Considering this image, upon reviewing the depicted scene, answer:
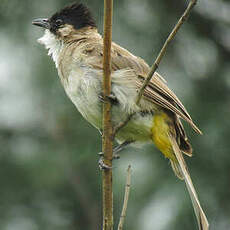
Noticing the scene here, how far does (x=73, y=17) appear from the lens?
5.01 meters

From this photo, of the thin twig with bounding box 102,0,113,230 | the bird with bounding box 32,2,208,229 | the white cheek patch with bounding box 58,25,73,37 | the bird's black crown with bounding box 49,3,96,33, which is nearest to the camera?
the thin twig with bounding box 102,0,113,230

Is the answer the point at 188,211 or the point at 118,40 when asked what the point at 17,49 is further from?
the point at 188,211

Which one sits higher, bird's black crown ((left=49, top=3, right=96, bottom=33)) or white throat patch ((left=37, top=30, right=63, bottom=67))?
bird's black crown ((left=49, top=3, right=96, bottom=33))

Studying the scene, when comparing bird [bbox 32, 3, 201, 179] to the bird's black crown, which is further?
the bird's black crown

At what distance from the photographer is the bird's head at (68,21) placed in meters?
4.89

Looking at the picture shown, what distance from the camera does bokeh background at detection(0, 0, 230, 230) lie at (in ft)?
17.7

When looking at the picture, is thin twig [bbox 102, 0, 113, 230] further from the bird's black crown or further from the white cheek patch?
the bird's black crown

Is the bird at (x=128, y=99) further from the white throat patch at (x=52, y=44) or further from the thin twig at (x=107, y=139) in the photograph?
the thin twig at (x=107, y=139)

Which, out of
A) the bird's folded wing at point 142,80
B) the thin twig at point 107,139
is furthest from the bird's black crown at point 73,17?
the thin twig at point 107,139

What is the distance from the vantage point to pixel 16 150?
20.2ft

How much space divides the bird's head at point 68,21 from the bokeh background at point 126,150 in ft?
4.07

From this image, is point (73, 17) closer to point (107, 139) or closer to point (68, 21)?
point (68, 21)

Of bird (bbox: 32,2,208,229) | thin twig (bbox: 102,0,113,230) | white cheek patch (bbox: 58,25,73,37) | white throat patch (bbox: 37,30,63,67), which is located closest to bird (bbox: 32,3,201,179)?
bird (bbox: 32,2,208,229)

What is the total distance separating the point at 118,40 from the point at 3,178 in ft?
6.24
